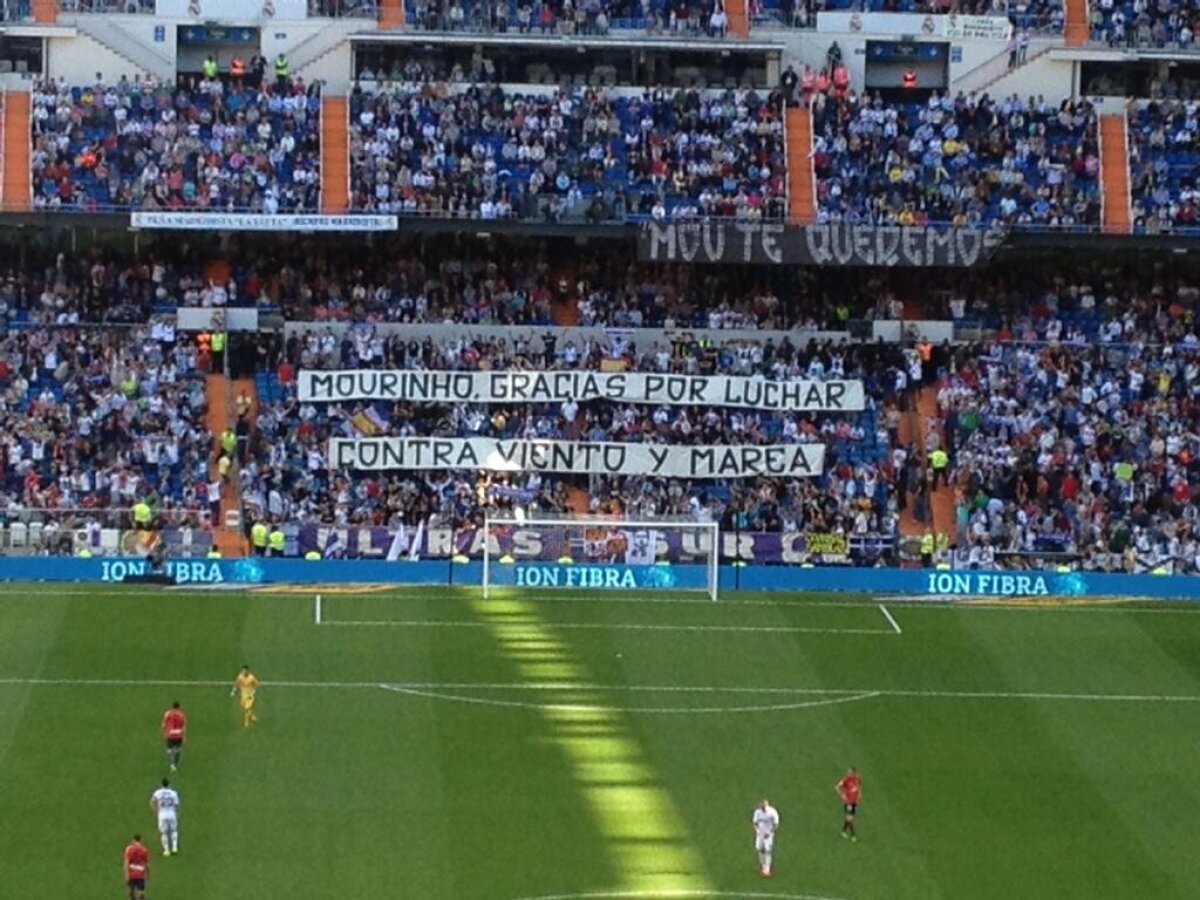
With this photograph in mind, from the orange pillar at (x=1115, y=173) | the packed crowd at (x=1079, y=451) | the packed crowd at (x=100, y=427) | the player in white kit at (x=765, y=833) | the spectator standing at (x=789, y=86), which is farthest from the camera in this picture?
the spectator standing at (x=789, y=86)

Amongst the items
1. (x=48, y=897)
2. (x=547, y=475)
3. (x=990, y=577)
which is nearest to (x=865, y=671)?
(x=990, y=577)

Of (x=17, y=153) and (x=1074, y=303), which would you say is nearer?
(x=17, y=153)

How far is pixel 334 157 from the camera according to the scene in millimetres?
70188

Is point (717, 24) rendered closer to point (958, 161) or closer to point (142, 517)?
point (958, 161)

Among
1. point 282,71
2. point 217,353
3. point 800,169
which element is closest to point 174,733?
point 217,353

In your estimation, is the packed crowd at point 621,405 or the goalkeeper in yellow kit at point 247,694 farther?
the packed crowd at point 621,405

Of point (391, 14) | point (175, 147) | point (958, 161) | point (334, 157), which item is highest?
point (391, 14)

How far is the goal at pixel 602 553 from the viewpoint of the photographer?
6019cm

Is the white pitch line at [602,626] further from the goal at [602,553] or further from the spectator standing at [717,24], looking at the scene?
the spectator standing at [717,24]

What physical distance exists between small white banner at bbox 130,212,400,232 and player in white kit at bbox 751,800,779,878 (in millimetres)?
30722

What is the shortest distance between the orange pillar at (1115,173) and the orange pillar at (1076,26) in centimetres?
236

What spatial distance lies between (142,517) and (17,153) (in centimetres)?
1276

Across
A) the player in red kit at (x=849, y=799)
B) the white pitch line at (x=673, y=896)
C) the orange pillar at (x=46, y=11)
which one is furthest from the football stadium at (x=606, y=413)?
the white pitch line at (x=673, y=896)

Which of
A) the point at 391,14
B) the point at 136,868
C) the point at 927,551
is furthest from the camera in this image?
the point at 391,14
